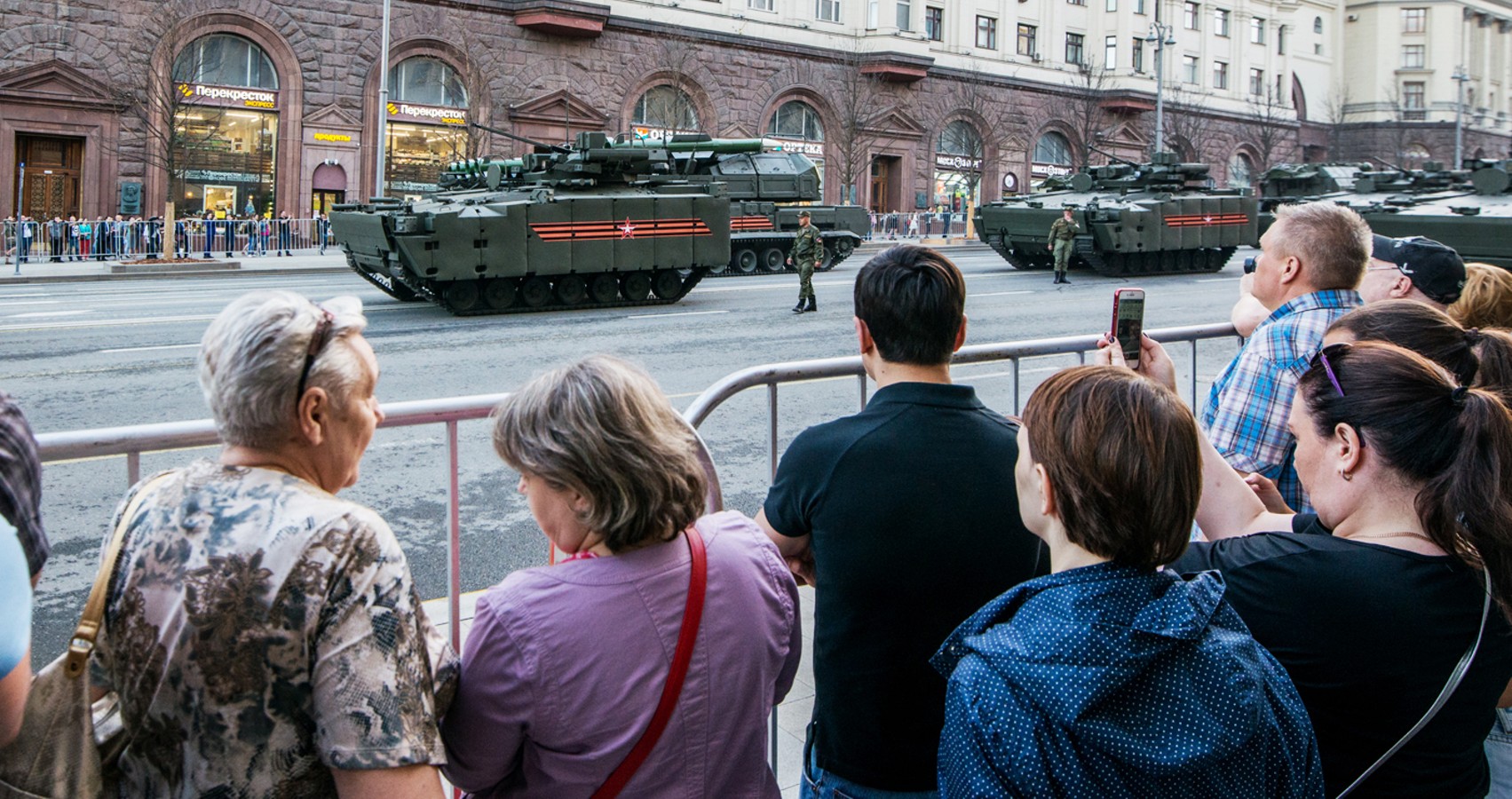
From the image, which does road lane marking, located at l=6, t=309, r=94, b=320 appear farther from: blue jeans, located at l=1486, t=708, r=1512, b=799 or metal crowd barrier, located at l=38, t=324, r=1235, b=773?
blue jeans, located at l=1486, t=708, r=1512, b=799

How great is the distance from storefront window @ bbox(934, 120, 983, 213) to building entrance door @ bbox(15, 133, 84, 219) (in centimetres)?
2831

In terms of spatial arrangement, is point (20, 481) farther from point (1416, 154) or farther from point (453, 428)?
point (1416, 154)

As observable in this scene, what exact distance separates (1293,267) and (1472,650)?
2080 mm

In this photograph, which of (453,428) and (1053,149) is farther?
(1053,149)

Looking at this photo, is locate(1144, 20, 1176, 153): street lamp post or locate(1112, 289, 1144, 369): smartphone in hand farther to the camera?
locate(1144, 20, 1176, 153): street lamp post

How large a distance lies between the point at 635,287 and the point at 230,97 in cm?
1662

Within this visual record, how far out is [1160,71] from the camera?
162 ft

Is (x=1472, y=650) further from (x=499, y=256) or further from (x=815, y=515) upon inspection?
(x=499, y=256)

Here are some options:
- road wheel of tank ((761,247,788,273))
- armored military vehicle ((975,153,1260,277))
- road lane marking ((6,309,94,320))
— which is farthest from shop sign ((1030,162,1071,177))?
road lane marking ((6,309,94,320))

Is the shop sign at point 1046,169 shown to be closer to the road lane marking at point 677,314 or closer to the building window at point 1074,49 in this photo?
the building window at point 1074,49

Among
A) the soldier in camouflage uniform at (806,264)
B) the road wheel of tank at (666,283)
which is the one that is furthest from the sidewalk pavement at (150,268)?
the soldier in camouflage uniform at (806,264)

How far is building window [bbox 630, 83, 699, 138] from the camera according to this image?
135 feet

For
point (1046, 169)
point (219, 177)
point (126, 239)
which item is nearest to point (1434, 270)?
point (126, 239)

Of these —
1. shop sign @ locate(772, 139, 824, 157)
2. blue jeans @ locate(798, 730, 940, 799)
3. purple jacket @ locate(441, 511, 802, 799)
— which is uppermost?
shop sign @ locate(772, 139, 824, 157)
